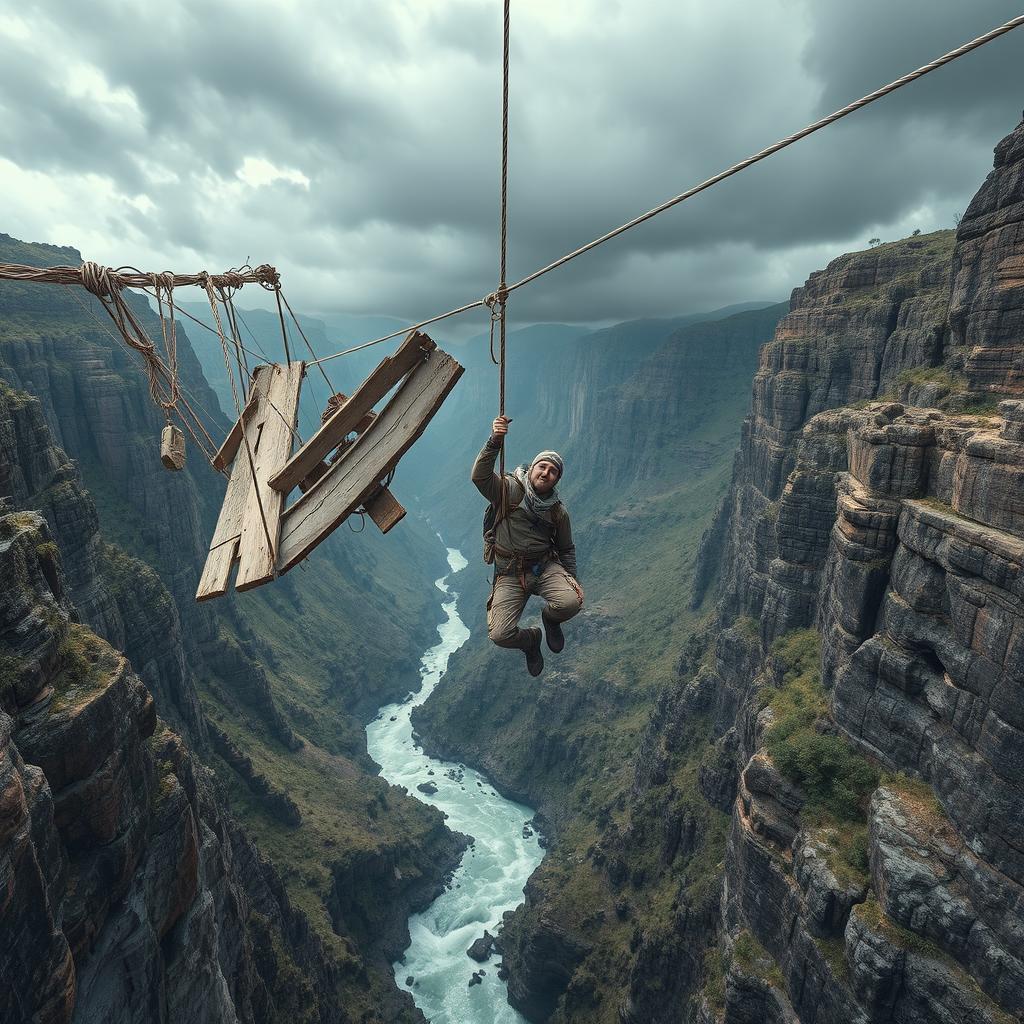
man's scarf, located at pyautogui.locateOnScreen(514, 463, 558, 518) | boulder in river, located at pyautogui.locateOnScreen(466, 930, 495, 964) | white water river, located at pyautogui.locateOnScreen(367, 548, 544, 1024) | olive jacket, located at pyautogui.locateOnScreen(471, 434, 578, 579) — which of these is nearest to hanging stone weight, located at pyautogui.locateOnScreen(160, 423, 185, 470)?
olive jacket, located at pyautogui.locateOnScreen(471, 434, 578, 579)

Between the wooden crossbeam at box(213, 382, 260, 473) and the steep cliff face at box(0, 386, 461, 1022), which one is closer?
the wooden crossbeam at box(213, 382, 260, 473)

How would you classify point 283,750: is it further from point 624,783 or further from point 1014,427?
point 1014,427

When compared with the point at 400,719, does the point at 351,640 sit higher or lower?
higher

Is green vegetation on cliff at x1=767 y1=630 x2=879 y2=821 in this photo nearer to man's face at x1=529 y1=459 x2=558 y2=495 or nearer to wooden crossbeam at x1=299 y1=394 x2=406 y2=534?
man's face at x1=529 y1=459 x2=558 y2=495

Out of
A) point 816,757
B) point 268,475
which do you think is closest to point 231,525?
point 268,475

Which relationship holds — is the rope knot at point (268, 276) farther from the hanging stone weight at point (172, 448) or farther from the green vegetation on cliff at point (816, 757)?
the green vegetation on cliff at point (816, 757)

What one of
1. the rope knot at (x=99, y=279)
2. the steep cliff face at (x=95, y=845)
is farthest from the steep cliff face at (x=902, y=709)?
the rope knot at (x=99, y=279)

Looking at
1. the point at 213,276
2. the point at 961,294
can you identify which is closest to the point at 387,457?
the point at 213,276
